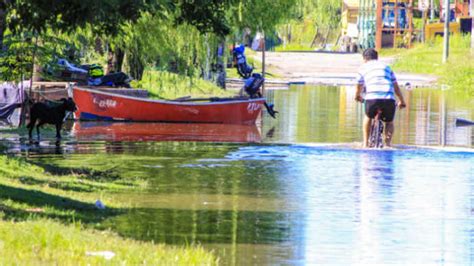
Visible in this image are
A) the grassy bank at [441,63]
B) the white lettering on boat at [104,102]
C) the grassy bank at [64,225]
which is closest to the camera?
the grassy bank at [64,225]

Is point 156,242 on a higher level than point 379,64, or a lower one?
lower

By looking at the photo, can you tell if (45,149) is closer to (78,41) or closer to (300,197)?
(300,197)

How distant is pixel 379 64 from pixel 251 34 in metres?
20.0

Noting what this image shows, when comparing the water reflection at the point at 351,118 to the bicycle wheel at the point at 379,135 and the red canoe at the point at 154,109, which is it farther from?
the bicycle wheel at the point at 379,135

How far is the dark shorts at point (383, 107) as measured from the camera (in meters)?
22.1

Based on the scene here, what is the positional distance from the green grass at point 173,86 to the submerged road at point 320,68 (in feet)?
68.0

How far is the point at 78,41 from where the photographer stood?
3675 cm

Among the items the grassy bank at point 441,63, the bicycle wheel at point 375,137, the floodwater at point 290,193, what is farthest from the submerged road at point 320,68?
the bicycle wheel at point 375,137

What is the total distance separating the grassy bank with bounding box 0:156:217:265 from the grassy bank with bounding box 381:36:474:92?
38.9 m

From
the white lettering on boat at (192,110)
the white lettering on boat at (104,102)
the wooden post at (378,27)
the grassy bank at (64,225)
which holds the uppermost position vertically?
the wooden post at (378,27)

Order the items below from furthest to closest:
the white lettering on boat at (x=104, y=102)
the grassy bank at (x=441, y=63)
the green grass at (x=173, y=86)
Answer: the grassy bank at (x=441, y=63) → the green grass at (x=173, y=86) → the white lettering on boat at (x=104, y=102)

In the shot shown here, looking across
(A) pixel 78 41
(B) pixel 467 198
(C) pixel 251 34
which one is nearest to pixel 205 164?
(B) pixel 467 198

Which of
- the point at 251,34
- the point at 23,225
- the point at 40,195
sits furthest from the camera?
the point at 251,34

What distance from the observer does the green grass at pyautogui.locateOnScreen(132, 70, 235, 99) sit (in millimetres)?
40969
